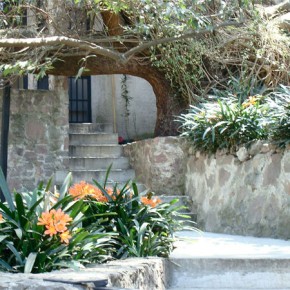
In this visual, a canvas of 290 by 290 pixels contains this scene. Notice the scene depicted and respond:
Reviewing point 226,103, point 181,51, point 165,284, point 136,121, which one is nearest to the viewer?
point 165,284

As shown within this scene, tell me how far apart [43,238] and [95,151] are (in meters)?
7.04

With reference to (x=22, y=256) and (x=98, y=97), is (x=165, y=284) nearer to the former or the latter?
(x=22, y=256)

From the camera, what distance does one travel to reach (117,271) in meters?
4.36

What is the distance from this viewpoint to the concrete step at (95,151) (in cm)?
1162

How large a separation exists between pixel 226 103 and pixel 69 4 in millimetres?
3140

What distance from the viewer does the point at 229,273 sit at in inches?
232

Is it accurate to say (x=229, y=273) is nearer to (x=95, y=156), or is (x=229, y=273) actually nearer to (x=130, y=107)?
(x=95, y=156)

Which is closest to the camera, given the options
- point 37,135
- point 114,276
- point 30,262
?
point 114,276

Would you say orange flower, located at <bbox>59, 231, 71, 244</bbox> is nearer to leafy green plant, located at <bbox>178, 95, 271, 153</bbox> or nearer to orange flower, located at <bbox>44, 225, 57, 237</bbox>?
orange flower, located at <bbox>44, 225, 57, 237</bbox>

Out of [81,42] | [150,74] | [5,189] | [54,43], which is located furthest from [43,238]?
[150,74]

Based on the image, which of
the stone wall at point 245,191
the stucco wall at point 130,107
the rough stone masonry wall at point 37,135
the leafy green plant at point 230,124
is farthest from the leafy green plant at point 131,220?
the stucco wall at point 130,107

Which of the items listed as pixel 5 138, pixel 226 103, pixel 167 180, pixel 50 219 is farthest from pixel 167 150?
pixel 50 219

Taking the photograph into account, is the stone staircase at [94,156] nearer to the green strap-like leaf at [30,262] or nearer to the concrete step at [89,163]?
the concrete step at [89,163]

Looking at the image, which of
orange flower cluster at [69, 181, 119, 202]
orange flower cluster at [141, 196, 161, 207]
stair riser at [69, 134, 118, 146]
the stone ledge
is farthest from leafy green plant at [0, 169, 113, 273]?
stair riser at [69, 134, 118, 146]
